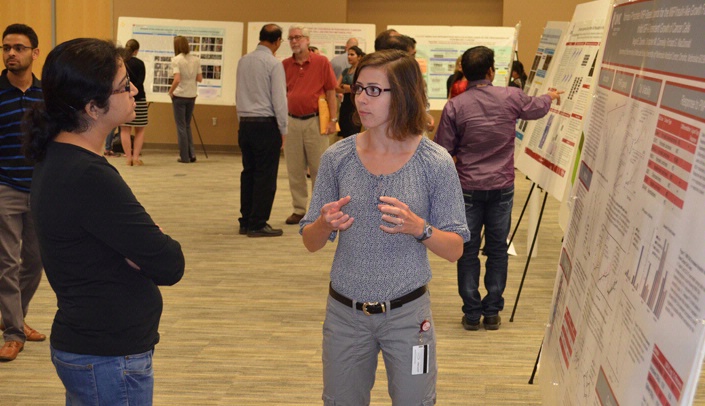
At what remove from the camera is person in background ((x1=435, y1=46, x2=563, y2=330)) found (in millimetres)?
4820

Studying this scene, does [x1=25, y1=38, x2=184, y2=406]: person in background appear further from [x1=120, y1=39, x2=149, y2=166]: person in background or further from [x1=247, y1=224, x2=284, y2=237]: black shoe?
[x1=120, y1=39, x2=149, y2=166]: person in background

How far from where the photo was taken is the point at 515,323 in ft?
17.2

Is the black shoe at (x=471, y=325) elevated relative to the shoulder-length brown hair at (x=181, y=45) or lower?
lower

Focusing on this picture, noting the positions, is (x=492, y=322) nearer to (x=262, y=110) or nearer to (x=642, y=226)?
(x=262, y=110)

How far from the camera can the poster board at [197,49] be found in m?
13.0

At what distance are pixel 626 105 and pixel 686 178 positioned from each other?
661 mm

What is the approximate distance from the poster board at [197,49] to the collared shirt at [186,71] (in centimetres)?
67

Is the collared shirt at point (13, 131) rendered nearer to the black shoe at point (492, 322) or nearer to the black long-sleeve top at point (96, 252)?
the black long-sleeve top at point (96, 252)

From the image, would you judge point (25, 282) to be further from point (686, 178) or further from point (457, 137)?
point (686, 178)

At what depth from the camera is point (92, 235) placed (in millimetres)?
2090

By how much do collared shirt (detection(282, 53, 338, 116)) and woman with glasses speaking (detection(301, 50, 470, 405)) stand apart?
554cm

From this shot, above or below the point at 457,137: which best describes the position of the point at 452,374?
below

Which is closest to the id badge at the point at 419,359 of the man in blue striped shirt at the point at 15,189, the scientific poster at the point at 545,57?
the man in blue striped shirt at the point at 15,189

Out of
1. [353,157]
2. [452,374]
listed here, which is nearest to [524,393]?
[452,374]
